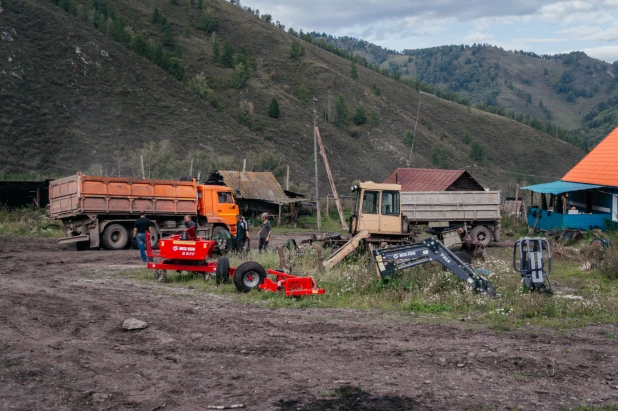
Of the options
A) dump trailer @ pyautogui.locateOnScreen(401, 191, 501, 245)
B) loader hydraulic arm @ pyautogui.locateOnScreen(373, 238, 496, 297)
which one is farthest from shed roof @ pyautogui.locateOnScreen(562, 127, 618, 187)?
loader hydraulic arm @ pyautogui.locateOnScreen(373, 238, 496, 297)

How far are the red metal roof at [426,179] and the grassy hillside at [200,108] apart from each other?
1088cm

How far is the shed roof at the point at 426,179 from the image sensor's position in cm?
3709

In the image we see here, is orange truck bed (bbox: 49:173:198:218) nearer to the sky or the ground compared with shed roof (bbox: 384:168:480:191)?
nearer to the ground

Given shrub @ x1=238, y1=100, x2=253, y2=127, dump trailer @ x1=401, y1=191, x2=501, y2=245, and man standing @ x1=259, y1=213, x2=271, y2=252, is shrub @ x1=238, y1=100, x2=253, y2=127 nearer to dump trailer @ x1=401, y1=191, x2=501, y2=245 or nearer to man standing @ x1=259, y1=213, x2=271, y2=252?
dump trailer @ x1=401, y1=191, x2=501, y2=245

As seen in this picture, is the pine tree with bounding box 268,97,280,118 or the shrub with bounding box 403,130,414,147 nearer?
the pine tree with bounding box 268,97,280,118

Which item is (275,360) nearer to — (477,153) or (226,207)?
(226,207)

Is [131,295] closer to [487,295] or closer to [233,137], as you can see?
[487,295]

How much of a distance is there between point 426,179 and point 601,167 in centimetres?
1003

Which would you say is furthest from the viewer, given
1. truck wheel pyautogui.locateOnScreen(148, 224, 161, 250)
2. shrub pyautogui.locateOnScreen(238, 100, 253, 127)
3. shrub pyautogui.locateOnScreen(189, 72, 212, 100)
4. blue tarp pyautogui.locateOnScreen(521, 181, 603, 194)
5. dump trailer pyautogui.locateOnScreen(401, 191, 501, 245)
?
shrub pyautogui.locateOnScreen(189, 72, 212, 100)

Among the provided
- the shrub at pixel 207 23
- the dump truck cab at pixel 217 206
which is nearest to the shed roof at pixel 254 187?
the dump truck cab at pixel 217 206

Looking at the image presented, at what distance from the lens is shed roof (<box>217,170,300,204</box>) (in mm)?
36438

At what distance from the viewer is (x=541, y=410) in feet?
22.4

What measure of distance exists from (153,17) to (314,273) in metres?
78.9

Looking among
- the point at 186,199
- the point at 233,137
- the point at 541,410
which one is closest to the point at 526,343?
the point at 541,410
